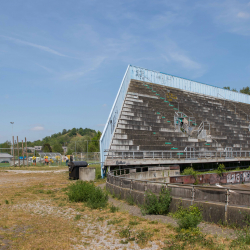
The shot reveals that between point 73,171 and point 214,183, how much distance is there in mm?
10238

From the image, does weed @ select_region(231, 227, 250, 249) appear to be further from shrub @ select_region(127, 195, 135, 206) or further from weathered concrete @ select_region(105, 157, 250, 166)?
weathered concrete @ select_region(105, 157, 250, 166)

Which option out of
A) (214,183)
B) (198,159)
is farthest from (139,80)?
(214,183)

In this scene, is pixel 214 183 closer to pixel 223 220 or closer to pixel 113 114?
pixel 113 114

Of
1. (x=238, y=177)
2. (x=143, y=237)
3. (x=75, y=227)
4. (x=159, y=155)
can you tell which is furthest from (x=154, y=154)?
(x=143, y=237)

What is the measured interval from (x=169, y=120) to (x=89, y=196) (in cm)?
1997

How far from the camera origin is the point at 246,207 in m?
6.54

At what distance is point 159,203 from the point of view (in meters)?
8.37

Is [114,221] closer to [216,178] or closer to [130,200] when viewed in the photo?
[130,200]

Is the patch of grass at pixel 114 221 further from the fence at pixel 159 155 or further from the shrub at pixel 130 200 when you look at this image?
the fence at pixel 159 155

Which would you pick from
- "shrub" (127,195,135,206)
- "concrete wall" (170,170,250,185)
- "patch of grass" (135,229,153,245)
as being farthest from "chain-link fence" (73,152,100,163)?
"patch of grass" (135,229,153,245)

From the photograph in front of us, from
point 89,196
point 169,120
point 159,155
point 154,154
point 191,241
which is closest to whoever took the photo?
point 191,241

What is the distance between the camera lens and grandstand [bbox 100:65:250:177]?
20.7 m

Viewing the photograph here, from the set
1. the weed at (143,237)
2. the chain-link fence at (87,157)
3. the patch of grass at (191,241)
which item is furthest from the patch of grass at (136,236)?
the chain-link fence at (87,157)

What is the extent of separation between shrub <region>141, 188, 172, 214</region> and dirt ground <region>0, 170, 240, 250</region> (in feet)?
0.90
